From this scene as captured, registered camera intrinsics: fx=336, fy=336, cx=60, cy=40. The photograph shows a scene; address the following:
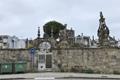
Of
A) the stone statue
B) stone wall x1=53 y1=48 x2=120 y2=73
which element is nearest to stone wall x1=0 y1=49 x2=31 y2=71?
stone wall x1=53 y1=48 x2=120 y2=73

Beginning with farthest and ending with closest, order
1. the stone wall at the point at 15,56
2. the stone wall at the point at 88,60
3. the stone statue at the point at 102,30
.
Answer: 1. the stone statue at the point at 102,30
2. the stone wall at the point at 15,56
3. the stone wall at the point at 88,60

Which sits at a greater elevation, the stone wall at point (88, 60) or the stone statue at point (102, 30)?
the stone statue at point (102, 30)

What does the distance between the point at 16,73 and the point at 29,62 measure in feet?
6.10

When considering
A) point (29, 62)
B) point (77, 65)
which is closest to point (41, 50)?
point (29, 62)

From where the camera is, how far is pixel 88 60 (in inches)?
1251

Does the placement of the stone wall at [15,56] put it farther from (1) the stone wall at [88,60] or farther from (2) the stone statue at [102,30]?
(2) the stone statue at [102,30]

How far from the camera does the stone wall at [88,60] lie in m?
31.4

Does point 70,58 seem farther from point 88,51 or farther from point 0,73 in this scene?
point 0,73

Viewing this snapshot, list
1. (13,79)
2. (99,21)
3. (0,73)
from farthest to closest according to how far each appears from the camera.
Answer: (99,21) → (0,73) → (13,79)

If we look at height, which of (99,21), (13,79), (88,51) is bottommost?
(13,79)

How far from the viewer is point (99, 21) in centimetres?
4084

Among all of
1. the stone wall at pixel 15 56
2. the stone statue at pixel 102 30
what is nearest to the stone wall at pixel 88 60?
the stone wall at pixel 15 56

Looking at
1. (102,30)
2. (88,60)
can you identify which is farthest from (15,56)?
(102,30)

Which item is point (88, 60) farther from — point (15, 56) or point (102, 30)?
point (102, 30)
